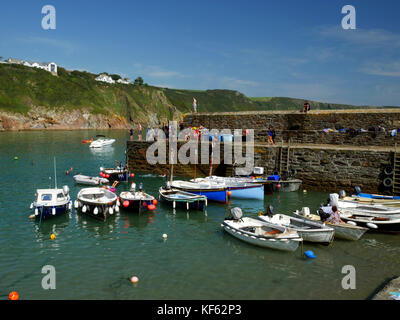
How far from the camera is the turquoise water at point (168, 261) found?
474 inches

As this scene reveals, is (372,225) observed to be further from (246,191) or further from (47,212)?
(47,212)

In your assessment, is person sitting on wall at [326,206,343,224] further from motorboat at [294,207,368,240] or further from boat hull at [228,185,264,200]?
boat hull at [228,185,264,200]

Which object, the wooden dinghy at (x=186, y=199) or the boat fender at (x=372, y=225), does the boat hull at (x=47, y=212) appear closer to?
the wooden dinghy at (x=186, y=199)

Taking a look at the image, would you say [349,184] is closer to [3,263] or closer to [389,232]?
[389,232]

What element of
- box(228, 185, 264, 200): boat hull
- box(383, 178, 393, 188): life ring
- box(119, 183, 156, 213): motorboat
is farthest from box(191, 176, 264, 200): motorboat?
box(383, 178, 393, 188): life ring

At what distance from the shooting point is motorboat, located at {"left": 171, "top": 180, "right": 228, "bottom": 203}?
23.8m

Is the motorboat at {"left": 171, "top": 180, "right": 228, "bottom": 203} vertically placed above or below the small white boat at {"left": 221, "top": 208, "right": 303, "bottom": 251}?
above

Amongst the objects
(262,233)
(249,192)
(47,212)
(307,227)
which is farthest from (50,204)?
(307,227)

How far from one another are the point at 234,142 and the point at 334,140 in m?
9.75

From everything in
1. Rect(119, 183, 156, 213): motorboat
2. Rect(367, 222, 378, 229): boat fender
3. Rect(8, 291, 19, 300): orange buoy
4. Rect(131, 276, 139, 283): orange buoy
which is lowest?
Rect(8, 291, 19, 300): orange buoy

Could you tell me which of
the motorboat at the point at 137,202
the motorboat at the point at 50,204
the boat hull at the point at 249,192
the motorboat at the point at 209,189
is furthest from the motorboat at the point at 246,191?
the motorboat at the point at 50,204

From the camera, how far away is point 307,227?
1672 cm

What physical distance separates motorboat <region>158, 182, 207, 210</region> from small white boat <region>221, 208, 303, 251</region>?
4267mm

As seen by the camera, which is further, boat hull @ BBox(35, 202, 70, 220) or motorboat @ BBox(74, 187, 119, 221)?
motorboat @ BBox(74, 187, 119, 221)
